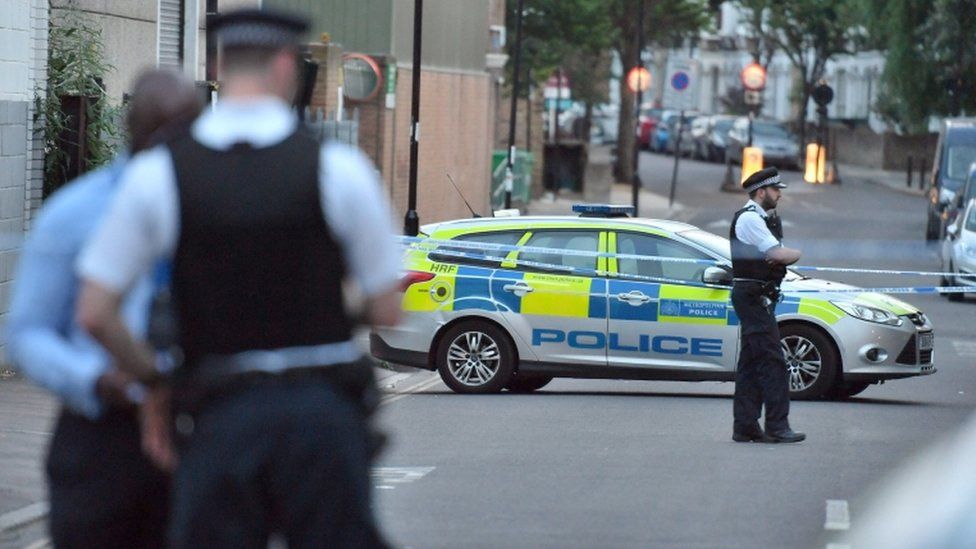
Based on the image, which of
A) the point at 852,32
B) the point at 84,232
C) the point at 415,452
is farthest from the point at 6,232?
the point at 852,32

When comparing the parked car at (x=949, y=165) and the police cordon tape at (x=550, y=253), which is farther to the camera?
the parked car at (x=949, y=165)

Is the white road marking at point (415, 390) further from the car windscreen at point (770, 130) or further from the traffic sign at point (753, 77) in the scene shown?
the car windscreen at point (770, 130)

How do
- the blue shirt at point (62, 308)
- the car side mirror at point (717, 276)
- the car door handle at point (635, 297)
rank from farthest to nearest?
the car door handle at point (635, 297), the car side mirror at point (717, 276), the blue shirt at point (62, 308)

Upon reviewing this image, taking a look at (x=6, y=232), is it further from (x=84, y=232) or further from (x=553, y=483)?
(x=84, y=232)

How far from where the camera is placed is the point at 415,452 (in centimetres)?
1238

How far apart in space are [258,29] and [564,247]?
1140 centimetres

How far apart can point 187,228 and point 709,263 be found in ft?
36.9

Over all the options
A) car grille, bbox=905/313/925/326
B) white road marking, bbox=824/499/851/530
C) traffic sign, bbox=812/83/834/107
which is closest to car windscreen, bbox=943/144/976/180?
traffic sign, bbox=812/83/834/107

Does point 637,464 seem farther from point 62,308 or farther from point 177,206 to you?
point 177,206

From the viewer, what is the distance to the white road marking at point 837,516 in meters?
9.34

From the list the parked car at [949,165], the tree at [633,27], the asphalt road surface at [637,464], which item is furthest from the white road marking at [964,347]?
the tree at [633,27]

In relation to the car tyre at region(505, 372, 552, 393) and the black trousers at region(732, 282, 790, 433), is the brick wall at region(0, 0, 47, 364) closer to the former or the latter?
the car tyre at region(505, 372, 552, 393)

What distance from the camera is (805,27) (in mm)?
67875

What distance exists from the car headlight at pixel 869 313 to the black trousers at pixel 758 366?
2972 millimetres
